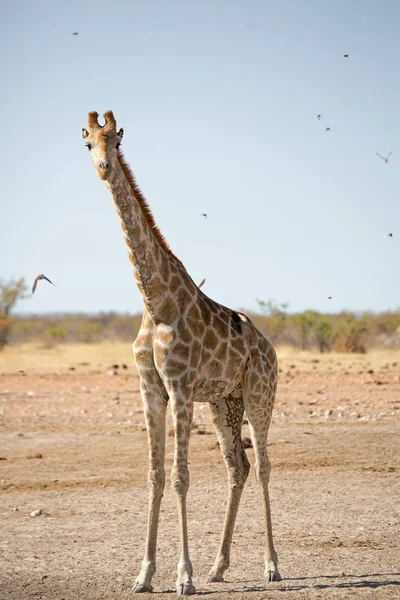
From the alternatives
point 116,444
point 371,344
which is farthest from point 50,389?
point 371,344

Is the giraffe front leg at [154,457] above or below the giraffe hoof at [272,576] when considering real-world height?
above

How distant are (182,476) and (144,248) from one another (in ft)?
5.56

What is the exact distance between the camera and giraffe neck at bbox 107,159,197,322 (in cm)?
674

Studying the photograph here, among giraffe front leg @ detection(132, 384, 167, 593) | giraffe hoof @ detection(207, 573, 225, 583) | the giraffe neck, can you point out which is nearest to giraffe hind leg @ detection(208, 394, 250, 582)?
giraffe hoof @ detection(207, 573, 225, 583)

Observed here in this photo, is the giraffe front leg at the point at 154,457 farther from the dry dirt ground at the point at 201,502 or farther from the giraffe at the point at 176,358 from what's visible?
the dry dirt ground at the point at 201,502

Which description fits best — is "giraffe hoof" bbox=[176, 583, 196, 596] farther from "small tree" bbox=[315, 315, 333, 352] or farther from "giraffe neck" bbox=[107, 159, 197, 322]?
"small tree" bbox=[315, 315, 333, 352]

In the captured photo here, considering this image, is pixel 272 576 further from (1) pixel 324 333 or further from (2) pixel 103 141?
(1) pixel 324 333

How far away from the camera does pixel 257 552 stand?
7957 mm

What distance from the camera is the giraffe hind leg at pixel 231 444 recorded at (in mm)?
7508

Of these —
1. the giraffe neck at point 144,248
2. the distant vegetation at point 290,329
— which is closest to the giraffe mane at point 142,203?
the giraffe neck at point 144,248

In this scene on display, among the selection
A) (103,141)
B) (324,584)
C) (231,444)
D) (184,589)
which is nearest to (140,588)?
(184,589)

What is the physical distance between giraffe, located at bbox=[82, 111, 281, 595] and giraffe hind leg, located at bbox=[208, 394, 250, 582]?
0.01 meters

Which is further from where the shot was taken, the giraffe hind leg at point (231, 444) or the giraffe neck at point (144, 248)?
the giraffe hind leg at point (231, 444)

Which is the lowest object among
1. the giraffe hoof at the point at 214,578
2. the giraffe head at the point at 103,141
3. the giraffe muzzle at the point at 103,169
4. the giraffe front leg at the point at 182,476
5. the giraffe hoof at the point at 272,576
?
the giraffe hoof at the point at 214,578
